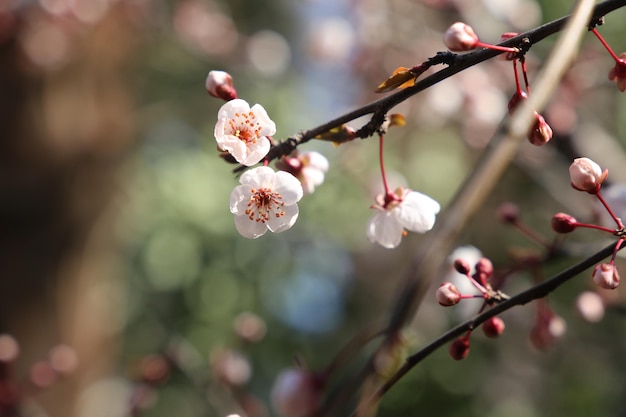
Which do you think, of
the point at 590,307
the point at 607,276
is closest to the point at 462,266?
the point at 607,276

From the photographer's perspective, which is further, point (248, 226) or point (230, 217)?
point (230, 217)

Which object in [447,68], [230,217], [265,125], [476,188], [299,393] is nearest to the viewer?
Answer: [476,188]

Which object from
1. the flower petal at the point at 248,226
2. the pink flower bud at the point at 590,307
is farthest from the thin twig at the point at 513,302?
the pink flower bud at the point at 590,307

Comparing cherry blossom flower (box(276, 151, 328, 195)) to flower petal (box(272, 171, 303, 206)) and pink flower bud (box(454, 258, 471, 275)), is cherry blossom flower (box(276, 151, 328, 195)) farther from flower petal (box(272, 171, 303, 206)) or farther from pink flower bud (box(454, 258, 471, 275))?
pink flower bud (box(454, 258, 471, 275))

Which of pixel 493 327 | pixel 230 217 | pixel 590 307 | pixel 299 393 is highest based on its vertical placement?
pixel 230 217

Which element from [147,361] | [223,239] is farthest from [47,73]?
[223,239]

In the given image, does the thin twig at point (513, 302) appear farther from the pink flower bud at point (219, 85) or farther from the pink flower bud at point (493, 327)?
the pink flower bud at point (219, 85)

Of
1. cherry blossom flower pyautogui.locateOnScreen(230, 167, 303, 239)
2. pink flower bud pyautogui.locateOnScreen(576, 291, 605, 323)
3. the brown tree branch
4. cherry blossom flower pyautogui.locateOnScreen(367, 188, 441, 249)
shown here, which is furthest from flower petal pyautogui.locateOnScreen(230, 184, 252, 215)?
pink flower bud pyautogui.locateOnScreen(576, 291, 605, 323)

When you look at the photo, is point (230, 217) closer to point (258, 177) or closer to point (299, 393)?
point (299, 393)
